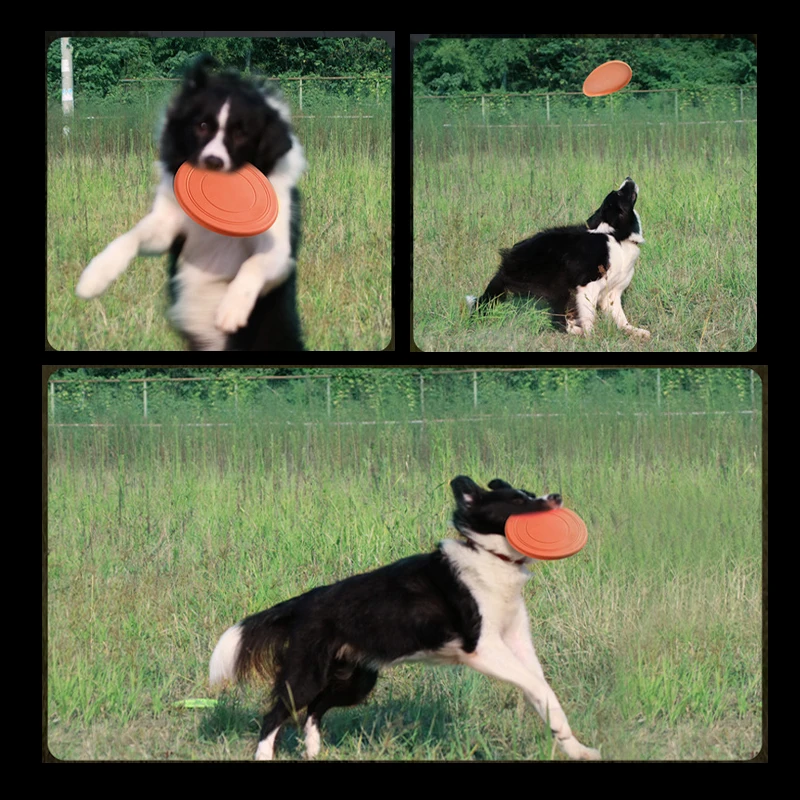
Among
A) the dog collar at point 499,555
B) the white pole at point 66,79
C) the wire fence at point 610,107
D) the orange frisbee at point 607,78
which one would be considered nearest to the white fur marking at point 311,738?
the dog collar at point 499,555

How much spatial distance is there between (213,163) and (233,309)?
1.83ft

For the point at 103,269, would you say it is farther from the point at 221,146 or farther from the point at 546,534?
the point at 546,534

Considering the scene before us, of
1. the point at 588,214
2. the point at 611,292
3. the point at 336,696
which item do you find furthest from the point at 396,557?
the point at 588,214

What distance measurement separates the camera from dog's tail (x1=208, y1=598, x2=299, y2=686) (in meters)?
4.70

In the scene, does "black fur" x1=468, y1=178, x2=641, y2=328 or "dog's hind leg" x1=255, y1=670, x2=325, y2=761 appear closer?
"dog's hind leg" x1=255, y1=670, x2=325, y2=761

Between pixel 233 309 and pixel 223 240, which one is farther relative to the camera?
pixel 223 240

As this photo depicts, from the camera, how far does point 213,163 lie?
4.68m

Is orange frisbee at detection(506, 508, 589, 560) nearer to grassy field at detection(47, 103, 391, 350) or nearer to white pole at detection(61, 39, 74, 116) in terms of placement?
grassy field at detection(47, 103, 391, 350)

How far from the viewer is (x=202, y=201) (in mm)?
4609

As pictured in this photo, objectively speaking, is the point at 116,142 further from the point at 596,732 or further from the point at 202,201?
the point at 596,732

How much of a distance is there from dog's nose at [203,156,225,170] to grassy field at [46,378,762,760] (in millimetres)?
1139

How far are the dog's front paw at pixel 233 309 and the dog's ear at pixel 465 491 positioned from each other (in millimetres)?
1043

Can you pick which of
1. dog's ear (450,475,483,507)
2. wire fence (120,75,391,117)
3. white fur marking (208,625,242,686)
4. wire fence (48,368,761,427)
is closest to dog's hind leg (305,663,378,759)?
white fur marking (208,625,242,686)

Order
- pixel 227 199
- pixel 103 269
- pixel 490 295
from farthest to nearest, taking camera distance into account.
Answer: pixel 490 295 → pixel 103 269 → pixel 227 199
